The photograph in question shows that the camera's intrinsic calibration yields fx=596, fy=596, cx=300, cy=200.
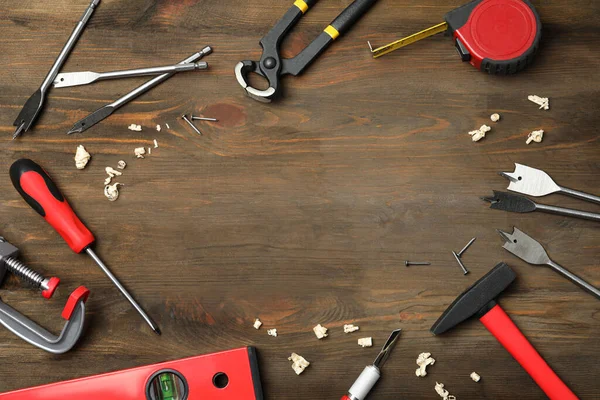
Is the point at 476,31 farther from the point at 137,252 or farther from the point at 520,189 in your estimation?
the point at 137,252

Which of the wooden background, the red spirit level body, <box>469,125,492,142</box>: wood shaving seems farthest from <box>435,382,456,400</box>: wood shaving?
<box>469,125,492,142</box>: wood shaving

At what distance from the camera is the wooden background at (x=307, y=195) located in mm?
1202

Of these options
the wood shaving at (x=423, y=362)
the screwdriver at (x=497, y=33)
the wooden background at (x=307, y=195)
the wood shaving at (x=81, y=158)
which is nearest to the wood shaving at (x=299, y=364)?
the wooden background at (x=307, y=195)

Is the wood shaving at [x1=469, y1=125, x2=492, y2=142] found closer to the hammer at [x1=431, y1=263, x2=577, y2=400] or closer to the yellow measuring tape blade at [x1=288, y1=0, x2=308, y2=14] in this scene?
the hammer at [x1=431, y1=263, x2=577, y2=400]

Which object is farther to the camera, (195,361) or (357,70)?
(357,70)

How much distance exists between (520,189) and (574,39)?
351mm

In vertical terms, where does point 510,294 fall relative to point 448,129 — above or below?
below

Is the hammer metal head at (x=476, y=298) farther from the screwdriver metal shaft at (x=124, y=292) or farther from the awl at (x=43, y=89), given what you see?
the awl at (x=43, y=89)

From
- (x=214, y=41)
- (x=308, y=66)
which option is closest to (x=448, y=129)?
(x=308, y=66)

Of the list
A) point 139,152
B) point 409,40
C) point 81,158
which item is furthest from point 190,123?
point 409,40

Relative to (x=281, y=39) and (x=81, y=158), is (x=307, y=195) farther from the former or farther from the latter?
(x=81, y=158)

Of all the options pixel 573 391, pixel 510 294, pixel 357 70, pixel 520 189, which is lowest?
pixel 573 391

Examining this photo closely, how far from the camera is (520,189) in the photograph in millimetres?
1227

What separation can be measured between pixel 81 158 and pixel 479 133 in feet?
2.75
